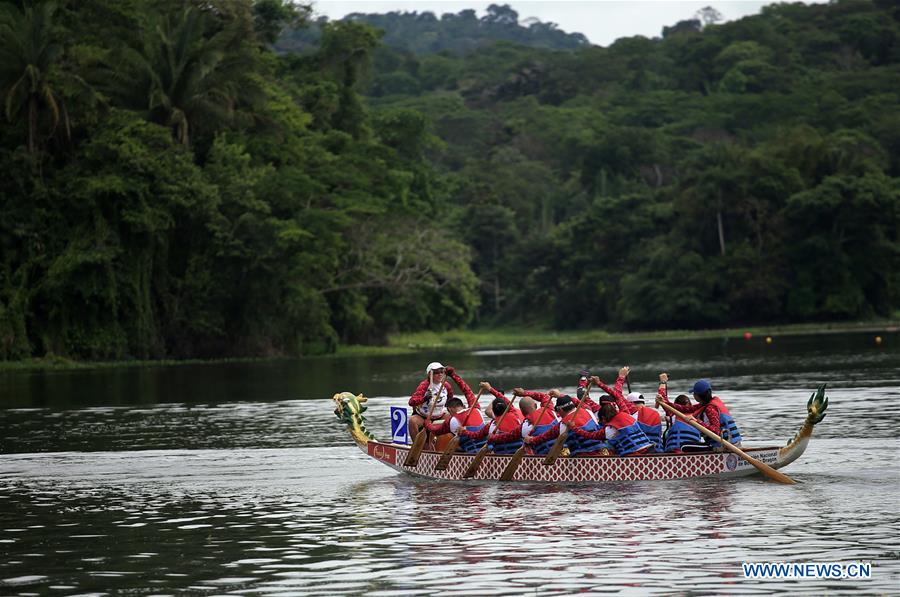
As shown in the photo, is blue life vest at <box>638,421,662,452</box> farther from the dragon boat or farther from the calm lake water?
the calm lake water

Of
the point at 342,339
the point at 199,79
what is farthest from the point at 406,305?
the point at 199,79

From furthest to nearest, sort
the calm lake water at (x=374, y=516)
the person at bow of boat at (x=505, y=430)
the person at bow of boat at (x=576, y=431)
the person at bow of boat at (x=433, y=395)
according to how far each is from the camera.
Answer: the person at bow of boat at (x=433, y=395), the person at bow of boat at (x=505, y=430), the person at bow of boat at (x=576, y=431), the calm lake water at (x=374, y=516)

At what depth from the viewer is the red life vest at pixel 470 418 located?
24.1m

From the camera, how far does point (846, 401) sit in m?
35.8

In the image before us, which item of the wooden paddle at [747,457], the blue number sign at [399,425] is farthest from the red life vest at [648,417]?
the blue number sign at [399,425]

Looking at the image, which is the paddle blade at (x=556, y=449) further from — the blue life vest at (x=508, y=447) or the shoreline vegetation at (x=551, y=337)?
the shoreline vegetation at (x=551, y=337)

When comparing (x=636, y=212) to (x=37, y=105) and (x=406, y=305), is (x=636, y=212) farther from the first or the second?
(x=37, y=105)

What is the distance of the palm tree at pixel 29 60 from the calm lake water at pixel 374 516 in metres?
→ 25.8

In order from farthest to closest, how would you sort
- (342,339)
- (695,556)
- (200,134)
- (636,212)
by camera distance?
(636,212) < (342,339) < (200,134) < (695,556)

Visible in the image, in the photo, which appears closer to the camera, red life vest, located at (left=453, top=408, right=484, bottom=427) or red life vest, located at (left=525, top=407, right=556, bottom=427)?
red life vest, located at (left=525, top=407, right=556, bottom=427)

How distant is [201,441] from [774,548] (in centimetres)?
1788

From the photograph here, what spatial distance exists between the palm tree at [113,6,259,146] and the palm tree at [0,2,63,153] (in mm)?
4817

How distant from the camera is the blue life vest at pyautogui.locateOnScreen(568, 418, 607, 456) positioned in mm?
22469

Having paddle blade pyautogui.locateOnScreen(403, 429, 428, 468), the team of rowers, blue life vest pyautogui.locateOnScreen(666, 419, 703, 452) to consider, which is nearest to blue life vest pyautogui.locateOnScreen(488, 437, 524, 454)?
the team of rowers
